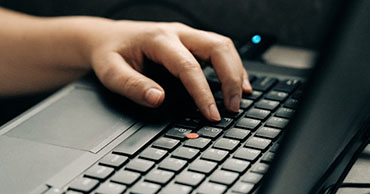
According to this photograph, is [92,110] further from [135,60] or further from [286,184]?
[286,184]

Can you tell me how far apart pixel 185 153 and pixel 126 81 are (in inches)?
5.4

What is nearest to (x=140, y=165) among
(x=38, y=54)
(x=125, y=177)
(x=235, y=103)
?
(x=125, y=177)

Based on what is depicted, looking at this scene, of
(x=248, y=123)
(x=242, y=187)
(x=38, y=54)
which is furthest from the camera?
(x=38, y=54)

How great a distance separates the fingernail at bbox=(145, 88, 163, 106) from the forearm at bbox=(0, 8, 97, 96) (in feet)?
0.59

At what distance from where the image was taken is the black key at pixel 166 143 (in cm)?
41

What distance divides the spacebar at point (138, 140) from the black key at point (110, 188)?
0.15 feet

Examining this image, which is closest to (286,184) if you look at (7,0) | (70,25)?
(70,25)

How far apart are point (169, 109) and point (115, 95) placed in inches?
2.8

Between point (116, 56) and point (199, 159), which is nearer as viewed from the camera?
point (199, 159)

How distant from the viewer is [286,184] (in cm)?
26

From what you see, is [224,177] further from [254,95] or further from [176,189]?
[254,95]

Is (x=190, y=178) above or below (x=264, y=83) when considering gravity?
below

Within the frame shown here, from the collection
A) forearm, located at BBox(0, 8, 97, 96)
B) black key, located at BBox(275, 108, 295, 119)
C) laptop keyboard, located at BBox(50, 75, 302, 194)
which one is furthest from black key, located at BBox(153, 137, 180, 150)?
forearm, located at BBox(0, 8, 97, 96)

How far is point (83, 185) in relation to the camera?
14.1 inches
